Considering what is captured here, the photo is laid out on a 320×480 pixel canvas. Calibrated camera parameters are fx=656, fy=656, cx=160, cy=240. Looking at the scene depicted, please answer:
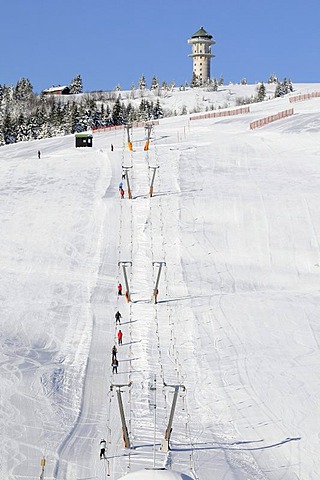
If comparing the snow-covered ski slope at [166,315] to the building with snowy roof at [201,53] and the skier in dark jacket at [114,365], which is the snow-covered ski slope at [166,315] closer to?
the skier in dark jacket at [114,365]

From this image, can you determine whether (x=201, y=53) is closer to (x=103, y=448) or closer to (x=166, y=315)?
(x=166, y=315)

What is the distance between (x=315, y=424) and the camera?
1478cm

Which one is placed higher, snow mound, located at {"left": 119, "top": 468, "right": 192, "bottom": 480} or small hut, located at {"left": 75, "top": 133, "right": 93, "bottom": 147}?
small hut, located at {"left": 75, "top": 133, "right": 93, "bottom": 147}

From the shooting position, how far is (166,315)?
70.2 ft

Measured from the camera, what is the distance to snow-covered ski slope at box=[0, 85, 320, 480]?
13.6 m

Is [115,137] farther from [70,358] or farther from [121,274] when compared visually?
[70,358]

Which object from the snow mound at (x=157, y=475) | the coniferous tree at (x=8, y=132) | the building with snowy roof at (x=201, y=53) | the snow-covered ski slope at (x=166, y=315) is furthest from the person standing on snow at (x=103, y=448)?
the building with snowy roof at (x=201, y=53)

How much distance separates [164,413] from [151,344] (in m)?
4.15

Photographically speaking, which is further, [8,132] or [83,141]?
[8,132]

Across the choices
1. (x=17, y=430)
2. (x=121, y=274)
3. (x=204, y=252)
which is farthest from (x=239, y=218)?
(x=17, y=430)

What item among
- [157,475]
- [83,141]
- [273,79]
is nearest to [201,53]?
[273,79]

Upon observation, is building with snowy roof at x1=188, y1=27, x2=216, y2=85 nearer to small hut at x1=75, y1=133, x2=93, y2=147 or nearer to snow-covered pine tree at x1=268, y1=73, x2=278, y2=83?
snow-covered pine tree at x1=268, y1=73, x2=278, y2=83

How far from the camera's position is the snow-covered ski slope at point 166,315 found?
44.6 feet

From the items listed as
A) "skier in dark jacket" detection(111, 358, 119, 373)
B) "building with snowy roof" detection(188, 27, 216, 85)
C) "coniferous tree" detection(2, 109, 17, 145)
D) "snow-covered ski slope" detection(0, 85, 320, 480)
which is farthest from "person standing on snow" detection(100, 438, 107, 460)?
"building with snowy roof" detection(188, 27, 216, 85)
